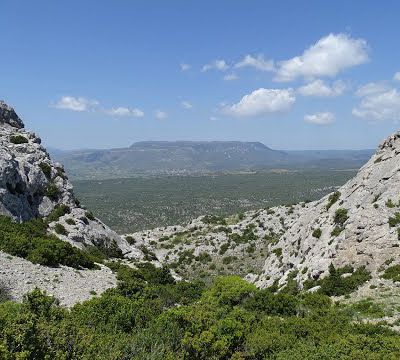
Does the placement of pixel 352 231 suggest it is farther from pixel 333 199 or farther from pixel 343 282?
pixel 333 199

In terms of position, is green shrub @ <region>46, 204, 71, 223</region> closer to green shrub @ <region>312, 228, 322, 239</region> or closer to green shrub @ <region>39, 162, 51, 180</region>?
green shrub @ <region>39, 162, 51, 180</region>

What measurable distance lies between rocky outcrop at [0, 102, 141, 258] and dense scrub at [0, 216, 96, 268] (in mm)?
6972

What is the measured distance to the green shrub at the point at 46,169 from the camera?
1937 inches

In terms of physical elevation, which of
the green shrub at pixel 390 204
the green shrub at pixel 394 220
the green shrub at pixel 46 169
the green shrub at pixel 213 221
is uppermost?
the green shrub at pixel 46 169

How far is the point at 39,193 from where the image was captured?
1822 inches

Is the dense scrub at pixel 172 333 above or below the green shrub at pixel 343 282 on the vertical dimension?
above

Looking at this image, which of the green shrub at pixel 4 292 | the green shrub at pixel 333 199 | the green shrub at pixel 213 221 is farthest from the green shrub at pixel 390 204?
the green shrub at pixel 213 221

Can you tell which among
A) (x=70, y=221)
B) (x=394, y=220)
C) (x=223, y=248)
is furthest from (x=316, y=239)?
(x=223, y=248)

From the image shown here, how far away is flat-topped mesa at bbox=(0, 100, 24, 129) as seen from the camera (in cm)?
5738

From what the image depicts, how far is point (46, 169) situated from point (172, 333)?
36.9 metres

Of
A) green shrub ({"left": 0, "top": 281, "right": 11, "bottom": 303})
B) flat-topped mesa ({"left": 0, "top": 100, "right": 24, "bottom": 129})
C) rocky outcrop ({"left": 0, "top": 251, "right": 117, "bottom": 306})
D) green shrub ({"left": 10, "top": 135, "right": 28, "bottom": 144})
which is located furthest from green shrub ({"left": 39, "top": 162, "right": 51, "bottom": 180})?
green shrub ({"left": 0, "top": 281, "right": 11, "bottom": 303})

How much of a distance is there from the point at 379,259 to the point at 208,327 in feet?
58.5

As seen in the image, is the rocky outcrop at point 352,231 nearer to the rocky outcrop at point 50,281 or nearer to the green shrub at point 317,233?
the green shrub at point 317,233

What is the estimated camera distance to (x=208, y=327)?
723 inches
